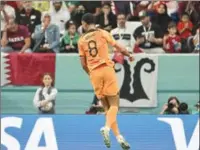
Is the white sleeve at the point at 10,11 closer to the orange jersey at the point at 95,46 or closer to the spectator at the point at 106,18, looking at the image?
the spectator at the point at 106,18

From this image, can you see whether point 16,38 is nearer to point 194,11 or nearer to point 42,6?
point 42,6

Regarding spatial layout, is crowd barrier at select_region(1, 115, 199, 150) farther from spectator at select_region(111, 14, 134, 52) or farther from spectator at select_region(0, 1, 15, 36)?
spectator at select_region(0, 1, 15, 36)

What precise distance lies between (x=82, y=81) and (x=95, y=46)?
13.8 feet

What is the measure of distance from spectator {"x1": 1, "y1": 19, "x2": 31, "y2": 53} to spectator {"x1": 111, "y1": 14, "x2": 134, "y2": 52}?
1598 mm

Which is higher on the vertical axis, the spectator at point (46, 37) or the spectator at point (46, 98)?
the spectator at point (46, 37)

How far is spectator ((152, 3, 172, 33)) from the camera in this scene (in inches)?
553

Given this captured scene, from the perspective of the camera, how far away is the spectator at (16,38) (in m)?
13.6

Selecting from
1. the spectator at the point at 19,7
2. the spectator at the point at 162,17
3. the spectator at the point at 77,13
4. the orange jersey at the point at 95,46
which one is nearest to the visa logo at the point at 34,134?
the orange jersey at the point at 95,46

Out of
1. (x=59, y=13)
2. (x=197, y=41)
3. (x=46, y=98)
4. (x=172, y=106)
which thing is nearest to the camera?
(x=172, y=106)

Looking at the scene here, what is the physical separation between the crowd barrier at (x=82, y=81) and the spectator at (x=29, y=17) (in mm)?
766

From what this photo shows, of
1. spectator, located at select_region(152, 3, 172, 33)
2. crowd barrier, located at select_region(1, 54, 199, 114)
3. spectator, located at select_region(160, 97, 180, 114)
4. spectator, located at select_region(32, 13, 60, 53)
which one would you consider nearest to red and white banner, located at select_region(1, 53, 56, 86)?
crowd barrier, located at select_region(1, 54, 199, 114)

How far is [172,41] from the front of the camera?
45.3 ft

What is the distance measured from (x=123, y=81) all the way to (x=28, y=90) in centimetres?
172

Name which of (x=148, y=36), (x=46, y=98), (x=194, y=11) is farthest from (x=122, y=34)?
(x=46, y=98)
